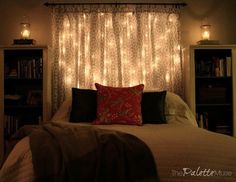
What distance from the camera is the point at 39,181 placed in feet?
4.25

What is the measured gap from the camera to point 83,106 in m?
2.88

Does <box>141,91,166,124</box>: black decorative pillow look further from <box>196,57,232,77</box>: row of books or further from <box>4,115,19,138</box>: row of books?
<box>4,115,19,138</box>: row of books

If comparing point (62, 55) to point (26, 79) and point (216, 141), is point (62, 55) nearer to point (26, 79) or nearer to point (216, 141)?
point (26, 79)

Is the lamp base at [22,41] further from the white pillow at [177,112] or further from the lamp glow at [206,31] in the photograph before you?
the lamp glow at [206,31]

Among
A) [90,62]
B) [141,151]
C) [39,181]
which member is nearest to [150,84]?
[90,62]

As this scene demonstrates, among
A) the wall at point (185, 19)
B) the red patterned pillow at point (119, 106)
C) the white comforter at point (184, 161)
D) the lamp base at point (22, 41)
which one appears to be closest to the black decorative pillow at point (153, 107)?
the red patterned pillow at point (119, 106)

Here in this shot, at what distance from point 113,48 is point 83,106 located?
37.5 inches

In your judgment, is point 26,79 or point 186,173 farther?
point 26,79

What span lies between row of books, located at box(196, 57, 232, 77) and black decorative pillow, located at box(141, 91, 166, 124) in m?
0.73

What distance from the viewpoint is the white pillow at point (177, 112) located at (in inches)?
113

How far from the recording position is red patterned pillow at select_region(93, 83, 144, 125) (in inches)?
105

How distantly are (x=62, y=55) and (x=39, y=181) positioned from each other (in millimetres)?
2360

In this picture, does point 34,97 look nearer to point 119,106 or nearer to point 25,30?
point 25,30

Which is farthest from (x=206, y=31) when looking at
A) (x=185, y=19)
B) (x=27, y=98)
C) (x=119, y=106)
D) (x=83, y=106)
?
(x=27, y=98)
